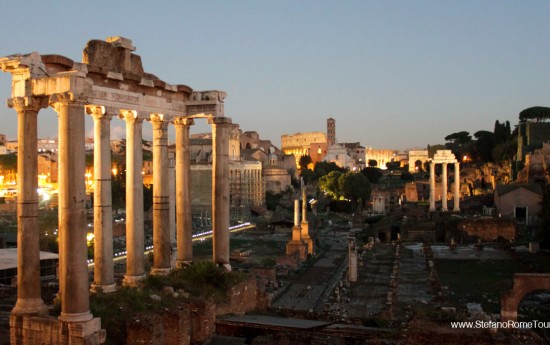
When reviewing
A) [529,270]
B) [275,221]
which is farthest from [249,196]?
[529,270]

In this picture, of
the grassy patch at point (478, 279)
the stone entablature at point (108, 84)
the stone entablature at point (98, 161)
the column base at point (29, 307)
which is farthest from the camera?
the grassy patch at point (478, 279)

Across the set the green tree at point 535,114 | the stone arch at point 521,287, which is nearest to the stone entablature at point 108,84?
the stone arch at point 521,287

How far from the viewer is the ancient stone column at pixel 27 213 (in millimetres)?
10523

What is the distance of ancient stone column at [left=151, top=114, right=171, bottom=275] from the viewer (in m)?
14.3

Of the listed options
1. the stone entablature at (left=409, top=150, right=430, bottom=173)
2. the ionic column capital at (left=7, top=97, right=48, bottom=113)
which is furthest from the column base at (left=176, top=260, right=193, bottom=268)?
the stone entablature at (left=409, top=150, right=430, bottom=173)

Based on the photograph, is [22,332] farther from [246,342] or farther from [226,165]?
[226,165]

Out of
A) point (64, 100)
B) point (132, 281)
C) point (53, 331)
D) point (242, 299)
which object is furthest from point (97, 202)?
point (242, 299)

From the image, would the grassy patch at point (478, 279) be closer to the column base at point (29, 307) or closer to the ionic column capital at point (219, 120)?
the ionic column capital at point (219, 120)

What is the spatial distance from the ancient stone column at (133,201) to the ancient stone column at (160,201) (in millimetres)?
782

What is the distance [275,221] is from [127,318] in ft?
167

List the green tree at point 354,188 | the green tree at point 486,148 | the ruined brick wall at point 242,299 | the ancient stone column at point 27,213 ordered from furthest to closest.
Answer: the green tree at point 486,148 < the green tree at point 354,188 < the ruined brick wall at point 242,299 < the ancient stone column at point 27,213

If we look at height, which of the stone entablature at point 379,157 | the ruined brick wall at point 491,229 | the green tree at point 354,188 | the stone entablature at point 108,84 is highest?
the stone entablature at point 379,157

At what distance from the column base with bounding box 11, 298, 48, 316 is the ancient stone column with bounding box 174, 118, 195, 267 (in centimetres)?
487

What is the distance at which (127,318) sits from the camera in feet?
34.9
